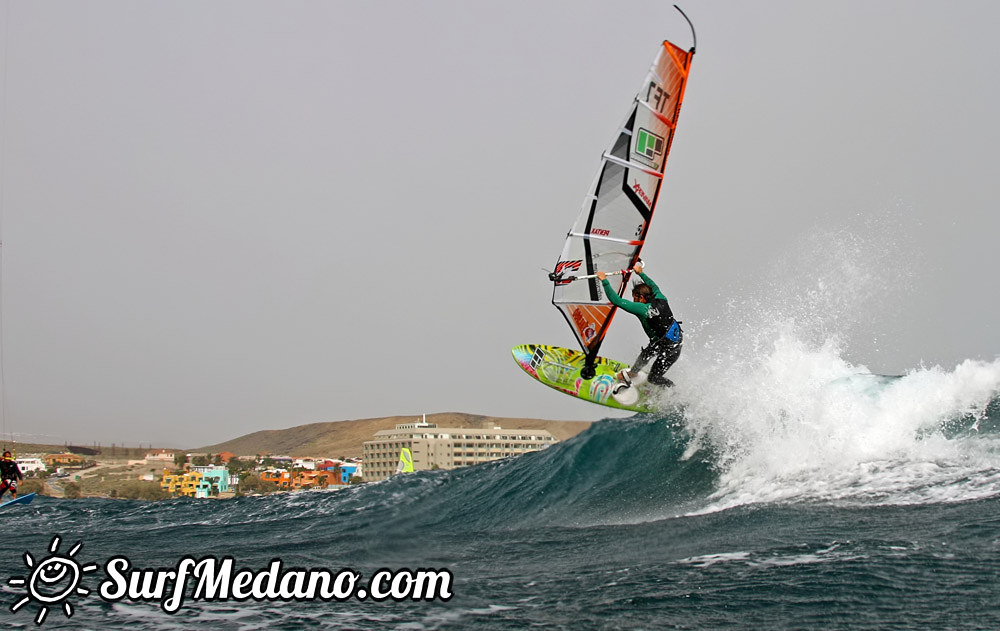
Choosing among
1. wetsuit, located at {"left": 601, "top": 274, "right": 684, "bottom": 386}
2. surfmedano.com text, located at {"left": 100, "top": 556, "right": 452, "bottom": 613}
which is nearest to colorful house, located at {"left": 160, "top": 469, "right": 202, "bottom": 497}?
wetsuit, located at {"left": 601, "top": 274, "right": 684, "bottom": 386}

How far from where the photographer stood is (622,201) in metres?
13.1

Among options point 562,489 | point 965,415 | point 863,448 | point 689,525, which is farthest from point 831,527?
point 562,489

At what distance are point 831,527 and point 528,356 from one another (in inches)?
347

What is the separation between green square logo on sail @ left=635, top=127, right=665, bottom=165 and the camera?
507 inches

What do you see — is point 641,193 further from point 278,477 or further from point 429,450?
point 278,477

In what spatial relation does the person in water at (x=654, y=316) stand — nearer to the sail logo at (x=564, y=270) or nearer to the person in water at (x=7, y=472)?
the sail logo at (x=564, y=270)

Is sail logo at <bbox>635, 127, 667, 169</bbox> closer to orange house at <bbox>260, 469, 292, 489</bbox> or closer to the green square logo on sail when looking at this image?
the green square logo on sail

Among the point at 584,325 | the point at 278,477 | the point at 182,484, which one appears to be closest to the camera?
the point at 584,325

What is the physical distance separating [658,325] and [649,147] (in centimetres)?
324

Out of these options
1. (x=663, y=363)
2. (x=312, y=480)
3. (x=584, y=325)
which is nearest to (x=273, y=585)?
(x=663, y=363)

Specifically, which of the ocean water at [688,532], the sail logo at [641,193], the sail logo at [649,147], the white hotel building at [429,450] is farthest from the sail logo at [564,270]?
the white hotel building at [429,450]

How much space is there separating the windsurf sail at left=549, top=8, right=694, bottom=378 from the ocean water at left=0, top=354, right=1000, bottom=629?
2.32 meters

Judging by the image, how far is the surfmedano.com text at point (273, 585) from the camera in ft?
20.5

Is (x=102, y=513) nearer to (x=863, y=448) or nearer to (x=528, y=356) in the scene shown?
(x=528, y=356)
